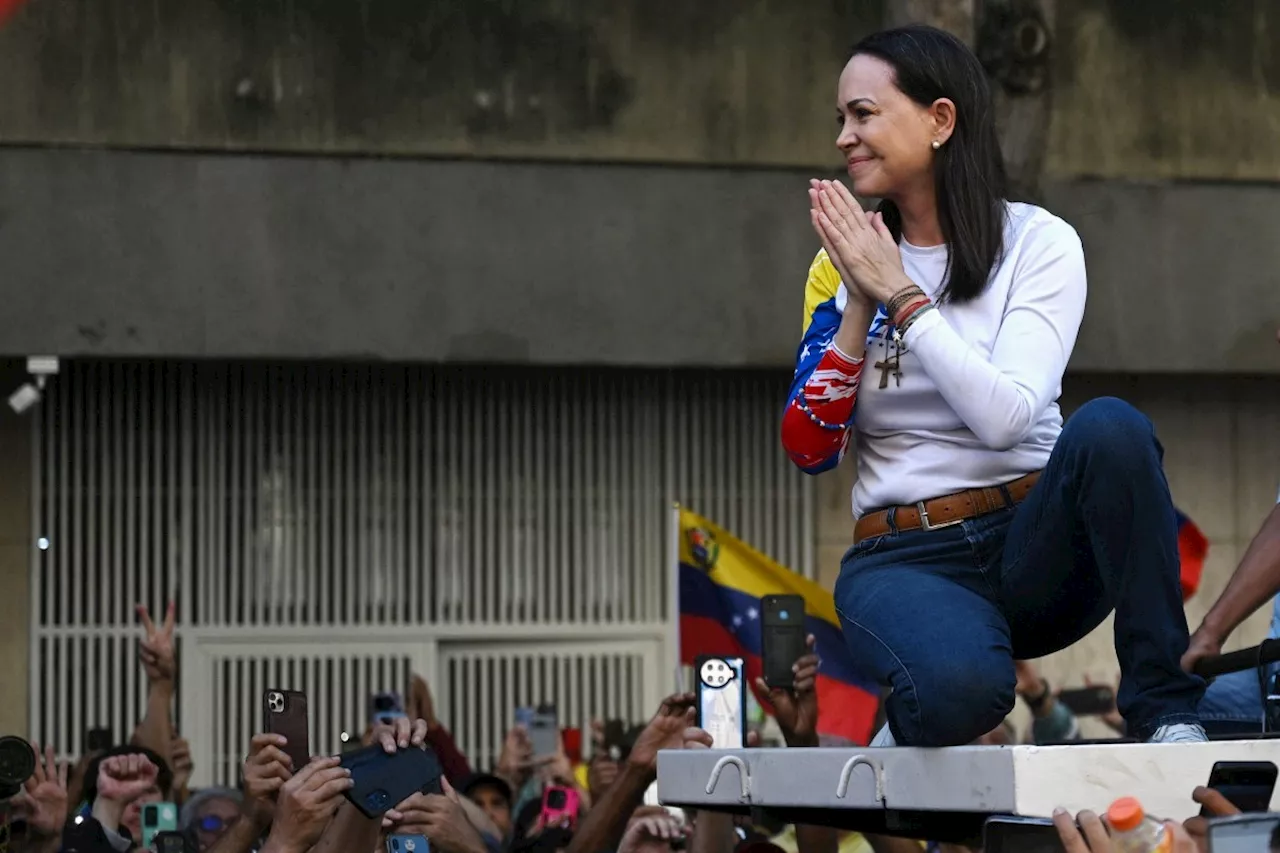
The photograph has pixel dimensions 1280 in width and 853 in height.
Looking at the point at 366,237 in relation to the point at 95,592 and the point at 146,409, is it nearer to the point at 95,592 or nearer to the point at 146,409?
the point at 146,409

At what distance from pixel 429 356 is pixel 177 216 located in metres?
1.63

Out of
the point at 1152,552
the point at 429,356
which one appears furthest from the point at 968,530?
the point at 429,356

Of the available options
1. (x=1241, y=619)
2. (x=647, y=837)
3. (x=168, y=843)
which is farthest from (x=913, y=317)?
(x=647, y=837)

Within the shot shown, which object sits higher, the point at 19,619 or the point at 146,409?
the point at 146,409

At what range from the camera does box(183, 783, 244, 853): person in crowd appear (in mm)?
8250

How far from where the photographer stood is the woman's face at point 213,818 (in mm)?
8225

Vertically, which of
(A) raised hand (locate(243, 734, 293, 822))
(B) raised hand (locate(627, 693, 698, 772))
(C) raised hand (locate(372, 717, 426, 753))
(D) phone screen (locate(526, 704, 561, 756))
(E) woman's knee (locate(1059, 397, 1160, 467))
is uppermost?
(E) woman's knee (locate(1059, 397, 1160, 467))

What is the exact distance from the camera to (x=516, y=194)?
1333 cm

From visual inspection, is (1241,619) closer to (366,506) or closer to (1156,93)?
(366,506)

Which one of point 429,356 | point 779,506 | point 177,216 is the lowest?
point 779,506

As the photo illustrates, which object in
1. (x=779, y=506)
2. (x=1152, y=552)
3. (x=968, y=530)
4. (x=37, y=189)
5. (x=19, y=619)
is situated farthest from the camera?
(x=779, y=506)

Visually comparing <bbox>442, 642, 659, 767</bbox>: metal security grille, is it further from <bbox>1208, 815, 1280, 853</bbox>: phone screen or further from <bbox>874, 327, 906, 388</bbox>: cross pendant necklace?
<bbox>1208, 815, 1280, 853</bbox>: phone screen

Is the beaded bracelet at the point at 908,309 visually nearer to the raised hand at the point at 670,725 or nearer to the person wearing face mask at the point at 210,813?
the raised hand at the point at 670,725

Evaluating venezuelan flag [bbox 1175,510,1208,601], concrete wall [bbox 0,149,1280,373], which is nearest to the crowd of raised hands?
concrete wall [bbox 0,149,1280,373]
